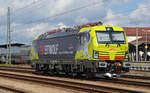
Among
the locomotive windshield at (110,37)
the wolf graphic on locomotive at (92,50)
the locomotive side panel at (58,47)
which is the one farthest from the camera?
the locomotive side panel at (58,47)

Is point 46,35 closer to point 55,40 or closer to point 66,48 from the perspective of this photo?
point 55,40

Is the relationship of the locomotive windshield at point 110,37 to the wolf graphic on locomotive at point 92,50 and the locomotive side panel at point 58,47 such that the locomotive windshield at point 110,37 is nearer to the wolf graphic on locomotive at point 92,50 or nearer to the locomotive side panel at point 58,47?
the wolf graphic on locomotive at point 92,50

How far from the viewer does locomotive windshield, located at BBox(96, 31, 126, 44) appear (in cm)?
1754

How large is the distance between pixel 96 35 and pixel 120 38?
169 cm

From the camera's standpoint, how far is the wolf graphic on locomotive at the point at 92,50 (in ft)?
56.1

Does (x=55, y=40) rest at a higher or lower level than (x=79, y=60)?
higher

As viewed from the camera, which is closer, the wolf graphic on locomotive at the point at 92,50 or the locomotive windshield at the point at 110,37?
the wolf graphic on locomotive at the point at 92,50

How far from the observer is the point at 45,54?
23703mm

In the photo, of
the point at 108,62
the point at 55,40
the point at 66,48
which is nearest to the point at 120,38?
the point at 108,62

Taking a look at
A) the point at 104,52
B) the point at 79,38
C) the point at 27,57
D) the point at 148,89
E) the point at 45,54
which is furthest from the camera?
the point at 27,57

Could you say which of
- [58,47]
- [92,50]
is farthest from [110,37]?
[58,47]

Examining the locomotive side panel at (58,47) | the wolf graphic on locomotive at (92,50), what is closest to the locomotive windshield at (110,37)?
the wolf graphic on locomotive at (92,50)

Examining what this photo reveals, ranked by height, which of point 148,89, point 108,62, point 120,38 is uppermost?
point 120,38

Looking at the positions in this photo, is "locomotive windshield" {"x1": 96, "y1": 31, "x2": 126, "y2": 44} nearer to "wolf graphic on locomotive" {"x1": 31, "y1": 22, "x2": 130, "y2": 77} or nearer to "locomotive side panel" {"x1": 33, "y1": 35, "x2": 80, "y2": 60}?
"wolf graphic on locomotive" {"x1": 31, "y1": 22, "x2": 130, "y2": 77}
